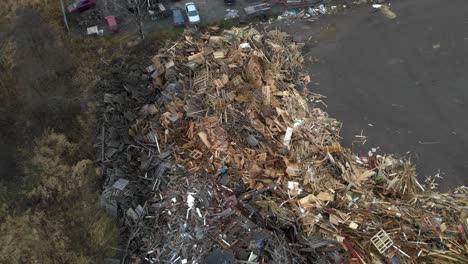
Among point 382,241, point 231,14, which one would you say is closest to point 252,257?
point 382,241

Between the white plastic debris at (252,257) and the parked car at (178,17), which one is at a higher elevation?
the parked car at (178,17)

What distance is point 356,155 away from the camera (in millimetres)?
17859

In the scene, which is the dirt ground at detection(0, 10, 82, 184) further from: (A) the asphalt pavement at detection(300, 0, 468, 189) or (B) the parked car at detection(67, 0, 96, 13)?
(A) the asphalt pavement at detection(300, 0, 468, 189)

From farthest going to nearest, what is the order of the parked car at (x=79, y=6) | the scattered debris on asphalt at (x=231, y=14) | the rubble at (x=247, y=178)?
the scattered debris on asphalt at (x=231, y=14) → the parked car at (x=79, y=6) → the rubble at (x=247, y=178)

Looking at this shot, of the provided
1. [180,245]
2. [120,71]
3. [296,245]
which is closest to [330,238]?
[296,245]

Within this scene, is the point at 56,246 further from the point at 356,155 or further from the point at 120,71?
the point at 356,155

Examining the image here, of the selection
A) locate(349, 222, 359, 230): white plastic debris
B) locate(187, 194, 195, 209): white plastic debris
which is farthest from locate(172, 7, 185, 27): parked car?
locate(349, 222, 359, 230): white plastic debris

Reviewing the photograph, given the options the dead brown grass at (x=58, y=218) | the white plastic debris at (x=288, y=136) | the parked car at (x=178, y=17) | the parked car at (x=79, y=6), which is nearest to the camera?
the dead brown grass at (x=58, y=218)

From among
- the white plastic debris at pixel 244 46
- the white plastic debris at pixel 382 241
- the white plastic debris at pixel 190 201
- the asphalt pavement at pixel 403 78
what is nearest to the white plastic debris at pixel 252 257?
the white plastic debris at pixel 190 201

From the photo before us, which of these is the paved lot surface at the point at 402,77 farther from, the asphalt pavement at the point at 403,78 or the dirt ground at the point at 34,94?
the dirt ground at the point at 34,94

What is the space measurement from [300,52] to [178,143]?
9.65 metres

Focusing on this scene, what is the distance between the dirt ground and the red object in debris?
3416 millimetres

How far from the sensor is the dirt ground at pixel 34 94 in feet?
57.1

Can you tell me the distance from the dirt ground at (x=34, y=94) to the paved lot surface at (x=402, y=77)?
1301 centimetres
